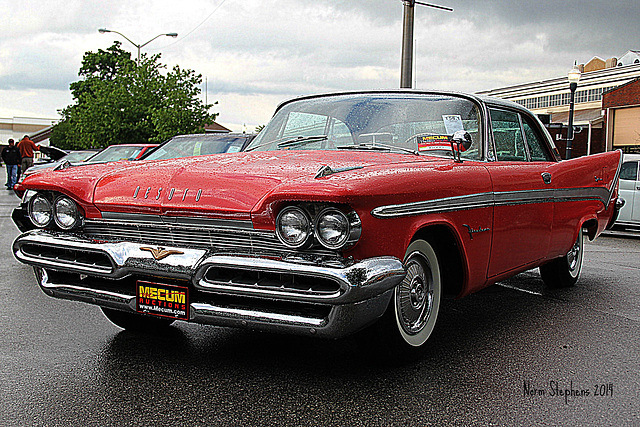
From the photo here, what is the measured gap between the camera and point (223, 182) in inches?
138

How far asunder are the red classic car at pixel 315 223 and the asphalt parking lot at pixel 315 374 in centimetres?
32

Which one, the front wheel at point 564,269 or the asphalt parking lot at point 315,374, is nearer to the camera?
the asphalt parking lot at point 315,374

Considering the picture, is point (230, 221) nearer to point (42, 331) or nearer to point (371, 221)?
point (371, 221)

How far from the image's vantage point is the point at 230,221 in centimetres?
339

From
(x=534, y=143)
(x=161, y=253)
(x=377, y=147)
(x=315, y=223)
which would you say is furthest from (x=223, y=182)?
(x=534, y=143)

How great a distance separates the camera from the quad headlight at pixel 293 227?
10.6 feet

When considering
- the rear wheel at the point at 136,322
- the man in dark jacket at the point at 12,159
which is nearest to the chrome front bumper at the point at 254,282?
the rear wheel at the point at 136,322

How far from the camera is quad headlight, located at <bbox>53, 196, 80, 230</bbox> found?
3.89 m

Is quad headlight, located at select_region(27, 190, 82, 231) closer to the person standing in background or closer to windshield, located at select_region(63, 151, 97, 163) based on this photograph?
windshield, located at select_region(63, 151, 97, 163)

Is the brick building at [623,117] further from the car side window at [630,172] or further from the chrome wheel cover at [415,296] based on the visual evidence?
the chrome wheel cover at [415,296]

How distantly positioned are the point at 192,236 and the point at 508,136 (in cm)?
269

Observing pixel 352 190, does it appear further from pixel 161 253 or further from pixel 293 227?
pixel 161 253

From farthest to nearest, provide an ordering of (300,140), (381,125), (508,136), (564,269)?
1. (564,269)
2. (508,136)
3. (300,140)
4. (381,125)

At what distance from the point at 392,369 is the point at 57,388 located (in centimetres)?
173
